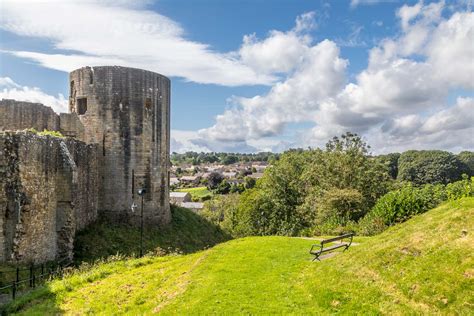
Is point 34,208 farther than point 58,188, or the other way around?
point 58,188

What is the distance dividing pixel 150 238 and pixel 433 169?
76.6 meters

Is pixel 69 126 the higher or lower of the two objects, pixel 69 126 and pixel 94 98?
the lower

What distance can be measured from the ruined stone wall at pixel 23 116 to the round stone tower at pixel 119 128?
Answer: 6.15ft

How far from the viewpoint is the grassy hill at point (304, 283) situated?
28.0ft

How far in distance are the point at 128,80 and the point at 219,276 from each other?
1592cm

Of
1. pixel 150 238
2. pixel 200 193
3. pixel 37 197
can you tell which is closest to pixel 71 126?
pixel 150 238

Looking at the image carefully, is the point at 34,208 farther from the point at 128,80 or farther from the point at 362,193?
the point at 362,193

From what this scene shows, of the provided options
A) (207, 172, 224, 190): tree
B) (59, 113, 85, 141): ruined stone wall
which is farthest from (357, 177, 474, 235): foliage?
(207, 172, 224, 190): tree

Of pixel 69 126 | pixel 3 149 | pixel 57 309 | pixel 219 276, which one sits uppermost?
pixel 69 126

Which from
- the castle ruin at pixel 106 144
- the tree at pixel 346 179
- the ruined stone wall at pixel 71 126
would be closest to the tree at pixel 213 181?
the tree at pixel 346 179

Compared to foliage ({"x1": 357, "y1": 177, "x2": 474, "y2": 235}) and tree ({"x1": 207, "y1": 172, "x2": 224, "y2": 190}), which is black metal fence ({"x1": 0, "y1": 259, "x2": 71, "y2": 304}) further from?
tree ({"x1": 207, "y1": 172, "x2": 224, "y2": 190})

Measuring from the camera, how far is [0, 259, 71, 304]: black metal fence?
13.4 metres

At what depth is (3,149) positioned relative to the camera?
15.2 m

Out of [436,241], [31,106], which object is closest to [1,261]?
[31,106]
